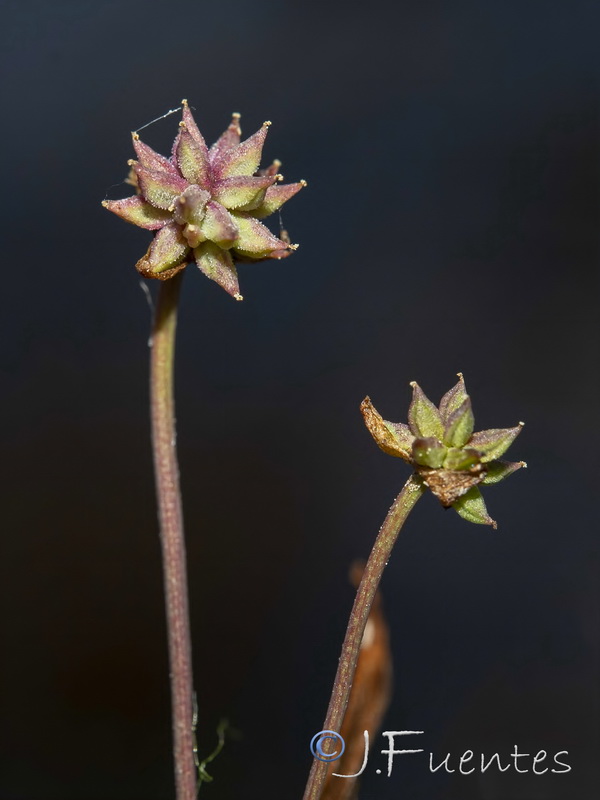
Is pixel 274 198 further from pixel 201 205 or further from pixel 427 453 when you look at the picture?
pixel 427 453

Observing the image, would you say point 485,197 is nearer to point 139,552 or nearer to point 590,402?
point 590,402

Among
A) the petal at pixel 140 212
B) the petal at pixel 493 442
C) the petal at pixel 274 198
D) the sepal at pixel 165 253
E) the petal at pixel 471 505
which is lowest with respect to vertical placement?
the petal at pixel 471 505

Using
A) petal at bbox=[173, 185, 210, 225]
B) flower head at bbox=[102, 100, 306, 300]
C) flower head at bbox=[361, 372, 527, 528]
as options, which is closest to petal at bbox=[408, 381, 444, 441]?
flower head at bbox=[361, 372, 527, 528]

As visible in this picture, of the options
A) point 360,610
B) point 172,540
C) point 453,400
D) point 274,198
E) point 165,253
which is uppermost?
point 274,198

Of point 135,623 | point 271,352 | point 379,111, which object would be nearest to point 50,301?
point 271,352

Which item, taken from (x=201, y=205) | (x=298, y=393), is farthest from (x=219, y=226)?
(x=298, y=393)

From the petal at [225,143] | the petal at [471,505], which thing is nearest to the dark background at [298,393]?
the petal at [225,143]

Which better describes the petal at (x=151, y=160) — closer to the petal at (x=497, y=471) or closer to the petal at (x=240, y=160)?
the petal at (x=240, y=160)

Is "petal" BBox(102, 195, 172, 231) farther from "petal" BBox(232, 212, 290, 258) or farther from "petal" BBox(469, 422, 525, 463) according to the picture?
"petal" BBox(469, 422, 525, 463)
